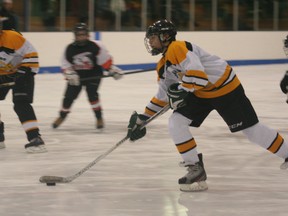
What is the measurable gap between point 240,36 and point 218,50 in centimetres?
68

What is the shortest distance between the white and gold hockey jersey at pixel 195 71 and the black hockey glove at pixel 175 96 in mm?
30

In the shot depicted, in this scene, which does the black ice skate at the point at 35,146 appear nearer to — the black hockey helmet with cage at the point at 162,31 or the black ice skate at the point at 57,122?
the black ice skate at the point at 57,122

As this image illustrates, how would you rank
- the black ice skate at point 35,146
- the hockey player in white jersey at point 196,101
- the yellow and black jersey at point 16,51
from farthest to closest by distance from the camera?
1. the black ice skate at point 35,146
2. the yellow and black jersey at point 16,51
3. the hockey player in white jersey at point 196,101

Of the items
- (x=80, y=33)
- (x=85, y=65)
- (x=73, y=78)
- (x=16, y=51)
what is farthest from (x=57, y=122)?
(x=16, y=51)

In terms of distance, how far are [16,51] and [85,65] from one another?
1489mm

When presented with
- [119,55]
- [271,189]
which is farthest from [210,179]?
[119,55]

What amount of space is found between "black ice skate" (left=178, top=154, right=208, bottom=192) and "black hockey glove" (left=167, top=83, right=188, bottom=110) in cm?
33

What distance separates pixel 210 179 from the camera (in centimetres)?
461

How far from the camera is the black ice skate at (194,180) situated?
422 cm

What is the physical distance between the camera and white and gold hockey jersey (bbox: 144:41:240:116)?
4.07m

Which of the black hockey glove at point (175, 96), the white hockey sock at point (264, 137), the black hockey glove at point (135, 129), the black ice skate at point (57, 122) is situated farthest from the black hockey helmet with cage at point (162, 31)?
the black ice skate at point (57, 122)

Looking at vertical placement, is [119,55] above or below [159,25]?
below

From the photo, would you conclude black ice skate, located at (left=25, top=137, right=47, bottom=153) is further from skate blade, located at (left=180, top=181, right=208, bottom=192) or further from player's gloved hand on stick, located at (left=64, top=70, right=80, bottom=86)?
skate blade, located at (left=180, top=181, right=208, bottom=192)

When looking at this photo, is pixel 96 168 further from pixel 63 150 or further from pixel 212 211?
pixel 212 211
